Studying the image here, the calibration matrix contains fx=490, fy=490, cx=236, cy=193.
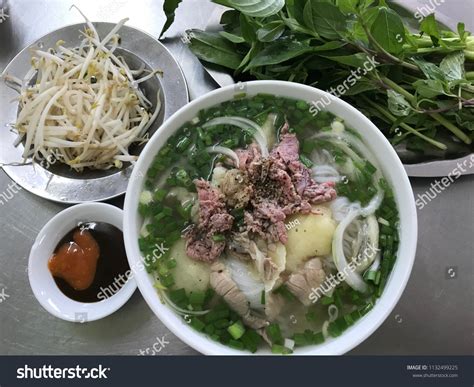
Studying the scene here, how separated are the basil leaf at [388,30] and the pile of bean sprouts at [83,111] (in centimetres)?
61

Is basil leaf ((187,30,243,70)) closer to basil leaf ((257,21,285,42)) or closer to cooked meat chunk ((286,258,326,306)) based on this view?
basil leaf ((257,21,285,42))

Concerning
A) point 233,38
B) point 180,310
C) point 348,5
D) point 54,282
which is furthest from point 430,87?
point 54,282

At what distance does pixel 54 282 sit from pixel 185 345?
14.4 inches

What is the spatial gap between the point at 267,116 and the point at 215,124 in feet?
0.39

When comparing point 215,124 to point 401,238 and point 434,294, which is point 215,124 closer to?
point 401,238

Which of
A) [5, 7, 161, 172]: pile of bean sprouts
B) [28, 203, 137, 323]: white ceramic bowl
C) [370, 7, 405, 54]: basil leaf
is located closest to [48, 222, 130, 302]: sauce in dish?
[28, 203, 137, 323]: white ceramic bowl

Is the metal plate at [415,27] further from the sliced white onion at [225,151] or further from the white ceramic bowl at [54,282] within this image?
the white ceramic bowl at [54,282]

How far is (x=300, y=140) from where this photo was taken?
1107mm

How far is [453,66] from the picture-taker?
1208mm

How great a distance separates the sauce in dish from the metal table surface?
0.10 meters

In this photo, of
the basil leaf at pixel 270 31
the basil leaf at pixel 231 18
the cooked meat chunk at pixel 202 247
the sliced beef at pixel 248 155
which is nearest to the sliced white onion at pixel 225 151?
the sliced beef at pixel 248 155

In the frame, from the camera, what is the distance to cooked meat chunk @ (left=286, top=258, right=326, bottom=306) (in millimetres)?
1006

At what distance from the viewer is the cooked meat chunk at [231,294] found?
101 centimetres
